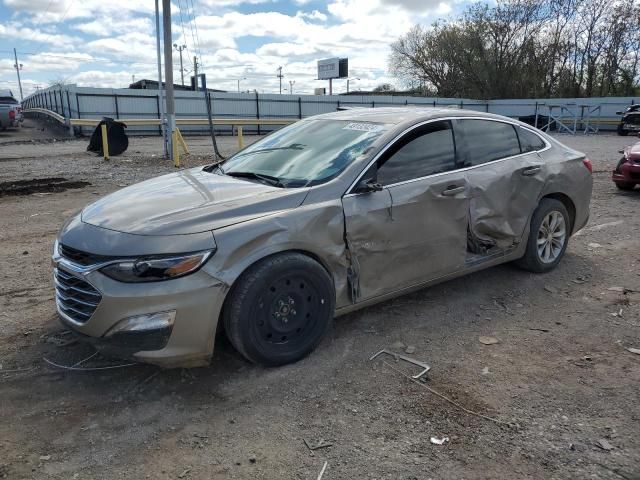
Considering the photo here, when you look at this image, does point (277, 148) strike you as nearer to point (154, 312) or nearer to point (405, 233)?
point (405, 233)

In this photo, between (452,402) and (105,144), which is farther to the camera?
(105,144)

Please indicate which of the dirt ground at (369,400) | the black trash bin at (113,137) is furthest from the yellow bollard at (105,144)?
the dirt ground at (369,400)

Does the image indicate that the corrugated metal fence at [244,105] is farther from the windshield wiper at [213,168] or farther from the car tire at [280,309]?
the car tire at [280,309]

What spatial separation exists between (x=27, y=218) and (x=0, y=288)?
126 inches

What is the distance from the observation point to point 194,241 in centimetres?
301

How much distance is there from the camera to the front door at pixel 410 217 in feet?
12.0

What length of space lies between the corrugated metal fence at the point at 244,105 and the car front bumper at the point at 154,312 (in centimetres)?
2505

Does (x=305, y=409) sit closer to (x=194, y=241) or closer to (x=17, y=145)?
(x=194, y=241)

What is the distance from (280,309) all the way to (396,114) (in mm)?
1973

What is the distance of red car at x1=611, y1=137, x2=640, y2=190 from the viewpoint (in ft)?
31.1

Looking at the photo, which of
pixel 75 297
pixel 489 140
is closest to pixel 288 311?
pixel 75 297

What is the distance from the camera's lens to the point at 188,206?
3.33 m

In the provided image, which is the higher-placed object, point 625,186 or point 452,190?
point 452,190

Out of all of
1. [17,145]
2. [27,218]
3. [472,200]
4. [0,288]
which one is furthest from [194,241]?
[17,145]
